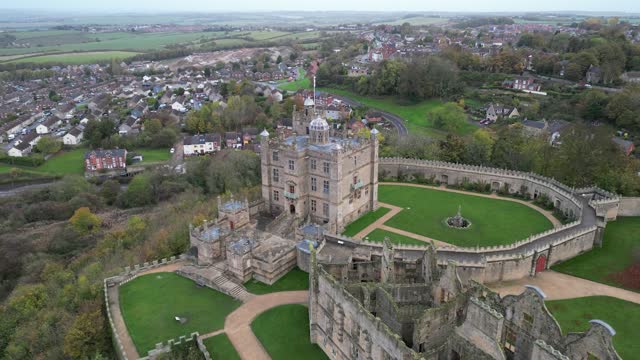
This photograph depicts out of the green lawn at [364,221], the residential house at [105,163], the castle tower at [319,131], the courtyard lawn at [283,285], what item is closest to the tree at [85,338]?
the courtyard lawn at [283,285]

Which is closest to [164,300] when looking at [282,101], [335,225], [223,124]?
[335,225]

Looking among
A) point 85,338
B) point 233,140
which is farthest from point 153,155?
point 85,338

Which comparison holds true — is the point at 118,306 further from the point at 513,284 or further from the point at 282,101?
the point at 282,101

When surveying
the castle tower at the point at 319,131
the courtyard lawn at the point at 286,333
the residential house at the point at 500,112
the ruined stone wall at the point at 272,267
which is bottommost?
the courtyard lawn at the point at 286,333

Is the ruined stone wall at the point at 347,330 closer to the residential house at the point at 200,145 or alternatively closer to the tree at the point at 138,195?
the tree at the point at 138,195

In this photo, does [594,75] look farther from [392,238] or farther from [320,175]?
[320,175]

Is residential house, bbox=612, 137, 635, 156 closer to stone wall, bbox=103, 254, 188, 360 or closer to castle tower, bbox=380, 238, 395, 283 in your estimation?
castle tower, bbox=380, 238, 395, 283
